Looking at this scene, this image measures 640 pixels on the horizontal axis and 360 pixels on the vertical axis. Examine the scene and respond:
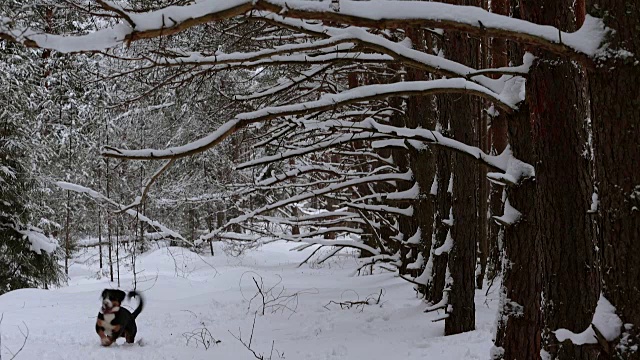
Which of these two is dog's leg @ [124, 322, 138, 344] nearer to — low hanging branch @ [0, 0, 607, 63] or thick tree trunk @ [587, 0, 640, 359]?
low hanging branch @ [0, 0, 607, 63]

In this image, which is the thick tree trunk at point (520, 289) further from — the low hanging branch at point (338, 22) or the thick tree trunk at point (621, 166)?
the low hanging branch at point (338, 22)

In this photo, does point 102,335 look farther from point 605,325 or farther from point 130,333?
point 605,325

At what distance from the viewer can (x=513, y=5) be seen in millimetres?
4512

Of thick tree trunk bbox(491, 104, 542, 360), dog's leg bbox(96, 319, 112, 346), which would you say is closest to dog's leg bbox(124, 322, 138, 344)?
dog's leg bbox(96, 319, 112, 346)

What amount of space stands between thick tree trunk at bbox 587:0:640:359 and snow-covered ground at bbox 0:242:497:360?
353 centimetres

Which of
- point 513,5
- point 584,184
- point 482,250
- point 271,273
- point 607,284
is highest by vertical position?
point 513,5

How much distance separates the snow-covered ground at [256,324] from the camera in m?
6.92

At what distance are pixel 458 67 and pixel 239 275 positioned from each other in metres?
12.5

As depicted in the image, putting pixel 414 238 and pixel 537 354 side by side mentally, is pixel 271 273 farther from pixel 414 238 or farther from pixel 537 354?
pixel 537 354

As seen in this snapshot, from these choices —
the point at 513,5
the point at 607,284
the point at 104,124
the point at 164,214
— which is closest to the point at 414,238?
the point at 513,5

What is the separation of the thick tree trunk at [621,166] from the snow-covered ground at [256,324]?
3.53 meters

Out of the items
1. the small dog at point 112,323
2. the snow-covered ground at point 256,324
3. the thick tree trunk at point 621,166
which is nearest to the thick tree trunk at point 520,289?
the snow-covered ground at point 256,324

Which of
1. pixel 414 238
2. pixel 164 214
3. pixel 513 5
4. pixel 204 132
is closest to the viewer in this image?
pixel 513 5

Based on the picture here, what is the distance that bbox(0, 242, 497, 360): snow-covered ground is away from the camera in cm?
692
